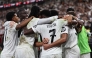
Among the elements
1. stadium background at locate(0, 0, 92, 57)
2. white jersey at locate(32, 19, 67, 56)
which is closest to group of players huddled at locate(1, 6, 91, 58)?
white jersey at locate(32, 19, 67, 56)

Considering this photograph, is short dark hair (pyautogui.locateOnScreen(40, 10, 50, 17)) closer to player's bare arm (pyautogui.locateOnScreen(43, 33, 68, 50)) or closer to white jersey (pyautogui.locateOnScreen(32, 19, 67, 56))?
white jersey (pyautogui.locateOnScreen(32, 19, 67, 56))

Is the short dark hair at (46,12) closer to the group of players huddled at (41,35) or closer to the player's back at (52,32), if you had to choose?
the group of players huddled at (41,35)

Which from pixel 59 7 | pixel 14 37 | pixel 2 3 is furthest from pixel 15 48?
pixel 2 3

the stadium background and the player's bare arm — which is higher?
the player's bare arm

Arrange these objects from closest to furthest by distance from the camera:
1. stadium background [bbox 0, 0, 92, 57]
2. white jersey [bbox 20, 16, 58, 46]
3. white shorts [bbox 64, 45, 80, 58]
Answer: white jersey [bbox 20, 16, 58, 46]
white shorts [bbox 64, 45, 80, 58]
stadium background [bbox 0, 0, 92, 57]

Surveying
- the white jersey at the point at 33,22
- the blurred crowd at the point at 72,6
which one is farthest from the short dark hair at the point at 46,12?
the blurred crowd at the point at 72,6

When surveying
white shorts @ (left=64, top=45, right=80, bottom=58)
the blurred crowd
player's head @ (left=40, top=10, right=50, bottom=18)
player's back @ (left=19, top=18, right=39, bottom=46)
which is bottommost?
the blurred crowd

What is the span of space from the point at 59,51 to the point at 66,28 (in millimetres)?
580

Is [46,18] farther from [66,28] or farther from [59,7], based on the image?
[59,7]

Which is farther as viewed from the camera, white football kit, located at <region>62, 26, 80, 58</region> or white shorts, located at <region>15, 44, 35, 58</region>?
white football kit, located at <region>62, 26, 80, 58</region>

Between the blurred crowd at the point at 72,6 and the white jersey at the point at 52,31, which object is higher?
the white jersey at the point at 52,31

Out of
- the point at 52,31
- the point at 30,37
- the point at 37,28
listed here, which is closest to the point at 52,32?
the point at 52,31

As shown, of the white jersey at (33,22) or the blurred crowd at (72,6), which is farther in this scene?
the blurred crowd at (72,6)

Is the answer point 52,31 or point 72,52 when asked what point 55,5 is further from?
point 52,31
